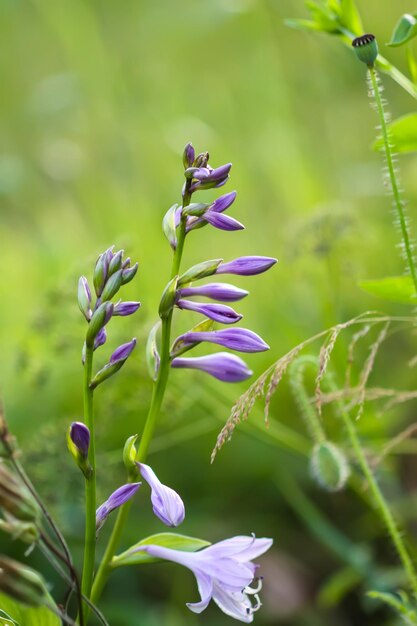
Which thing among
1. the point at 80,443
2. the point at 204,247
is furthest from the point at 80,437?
the point at 204,247

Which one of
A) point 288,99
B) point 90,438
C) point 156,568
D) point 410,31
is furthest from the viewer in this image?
point 288,99

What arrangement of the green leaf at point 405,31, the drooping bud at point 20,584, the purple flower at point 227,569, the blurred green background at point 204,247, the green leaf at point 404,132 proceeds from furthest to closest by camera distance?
1. the blurred green background at point 204,247
2. the green leaf at point 404,132
3. the green leaf at point 405,31
4. the purple flower at point 227,569
5. the drooping bud at point 20,584

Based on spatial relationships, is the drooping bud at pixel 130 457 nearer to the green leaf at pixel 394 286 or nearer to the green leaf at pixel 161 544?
the green leaf at pixel 161 544

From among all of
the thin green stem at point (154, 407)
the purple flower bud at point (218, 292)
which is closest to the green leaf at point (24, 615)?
the thin green stem at point (154, 407)

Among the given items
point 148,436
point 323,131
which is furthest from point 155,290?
point 148,436

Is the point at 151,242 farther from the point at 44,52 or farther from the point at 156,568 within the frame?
the point at 44,52

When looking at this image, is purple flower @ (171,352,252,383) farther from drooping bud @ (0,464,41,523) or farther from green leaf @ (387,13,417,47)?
green leaf @ (387,13,417,47)
